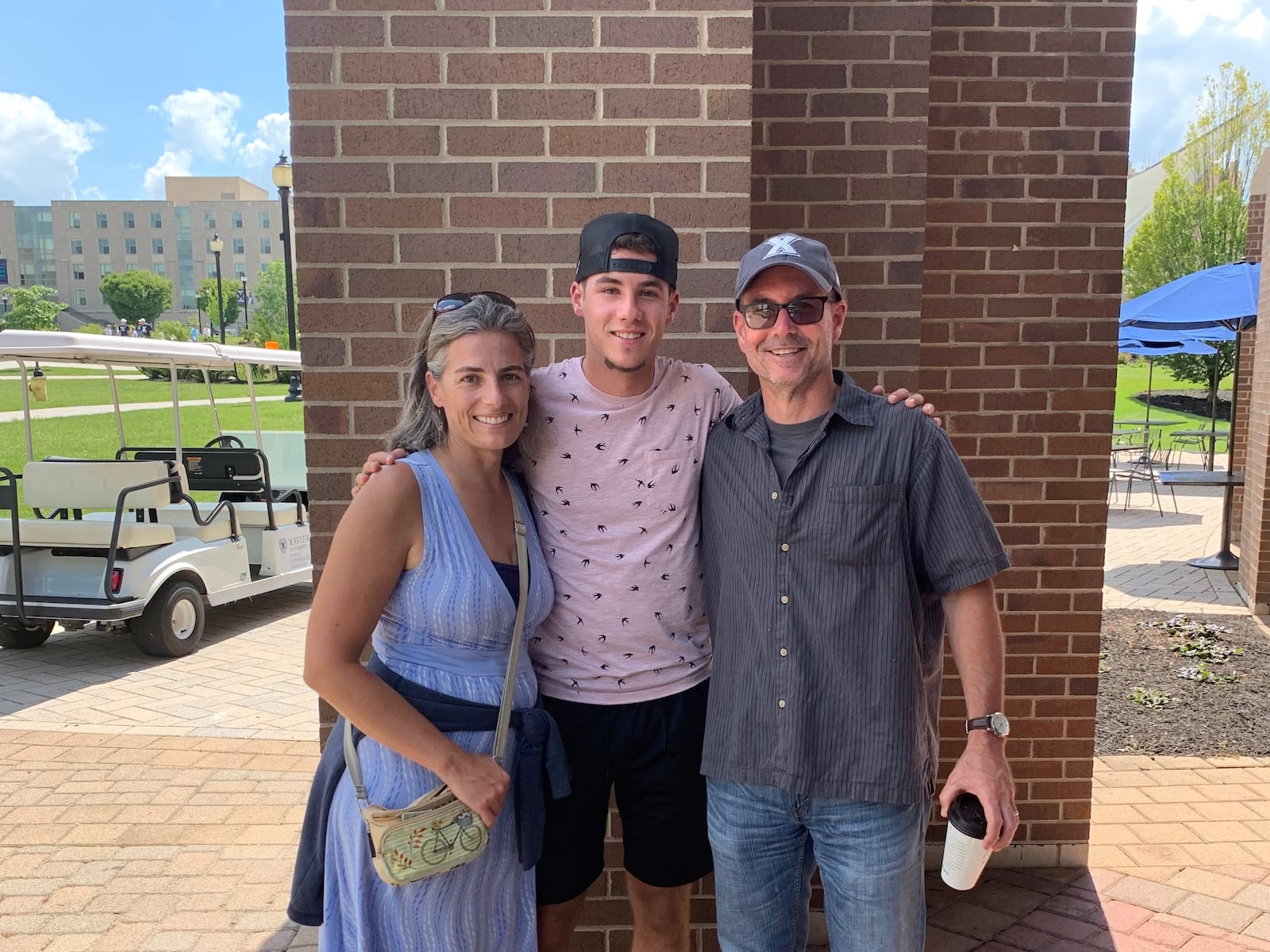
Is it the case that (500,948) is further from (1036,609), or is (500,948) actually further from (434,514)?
(1036,609)

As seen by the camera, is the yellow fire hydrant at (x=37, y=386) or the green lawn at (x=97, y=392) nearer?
the yellow fire hydrant at (x=37, y=386)

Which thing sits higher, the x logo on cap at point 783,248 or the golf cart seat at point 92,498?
the x logo on cap at point 783,248

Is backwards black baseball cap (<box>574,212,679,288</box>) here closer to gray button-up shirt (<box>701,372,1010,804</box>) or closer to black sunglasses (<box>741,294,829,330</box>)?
black sunglasses (<box>741,294,829,330</box>)

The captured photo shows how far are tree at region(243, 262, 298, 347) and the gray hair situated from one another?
234ft

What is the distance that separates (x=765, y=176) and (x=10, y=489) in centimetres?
549

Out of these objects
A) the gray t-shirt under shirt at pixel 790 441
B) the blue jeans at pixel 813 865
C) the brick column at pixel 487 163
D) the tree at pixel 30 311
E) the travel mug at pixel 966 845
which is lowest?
the blue jeans at pixel 813 865

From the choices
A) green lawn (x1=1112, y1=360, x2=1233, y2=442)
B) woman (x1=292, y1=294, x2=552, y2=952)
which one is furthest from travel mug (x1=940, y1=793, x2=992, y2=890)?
Answer: green lawn (x1=1112, y1=360, x2=1233, y2=442)

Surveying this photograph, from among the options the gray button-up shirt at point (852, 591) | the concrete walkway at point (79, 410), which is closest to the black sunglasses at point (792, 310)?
the gray button-up shirt at point (852, 591)

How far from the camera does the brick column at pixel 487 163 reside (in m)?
2.53

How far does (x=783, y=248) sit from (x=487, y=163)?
40.2 inches

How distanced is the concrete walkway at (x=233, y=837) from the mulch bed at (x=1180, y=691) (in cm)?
24

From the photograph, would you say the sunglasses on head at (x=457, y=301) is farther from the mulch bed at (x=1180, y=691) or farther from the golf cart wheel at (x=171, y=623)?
the golf cart wheel at (x=171, y=623)

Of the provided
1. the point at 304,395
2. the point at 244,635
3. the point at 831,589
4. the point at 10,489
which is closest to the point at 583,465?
the point at 831,589

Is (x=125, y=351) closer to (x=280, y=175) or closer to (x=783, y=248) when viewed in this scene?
(x=783, y=248)
